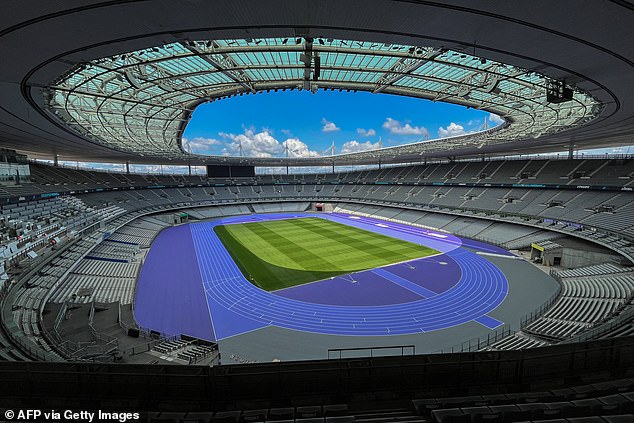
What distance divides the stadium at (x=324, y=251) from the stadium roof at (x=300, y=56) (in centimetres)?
8

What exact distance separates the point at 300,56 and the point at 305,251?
23.4 meters

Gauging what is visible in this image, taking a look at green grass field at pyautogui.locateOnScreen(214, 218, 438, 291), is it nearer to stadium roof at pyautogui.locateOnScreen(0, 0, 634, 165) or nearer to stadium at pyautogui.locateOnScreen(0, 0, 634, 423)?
stadium at pyautogui.locateOnScreen(0, 0, 634, 423)

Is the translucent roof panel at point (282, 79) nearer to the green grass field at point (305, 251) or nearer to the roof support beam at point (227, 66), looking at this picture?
the roof support beam at point (227, 66)

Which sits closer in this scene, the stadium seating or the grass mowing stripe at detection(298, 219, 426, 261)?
the stadium seating

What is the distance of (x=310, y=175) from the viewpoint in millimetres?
78875

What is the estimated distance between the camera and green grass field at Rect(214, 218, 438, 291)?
958 inches

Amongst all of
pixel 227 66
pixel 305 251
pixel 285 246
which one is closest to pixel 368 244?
pixel 305 251

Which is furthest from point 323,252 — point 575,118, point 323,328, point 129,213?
point 129,213

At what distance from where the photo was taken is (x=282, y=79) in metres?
14.0

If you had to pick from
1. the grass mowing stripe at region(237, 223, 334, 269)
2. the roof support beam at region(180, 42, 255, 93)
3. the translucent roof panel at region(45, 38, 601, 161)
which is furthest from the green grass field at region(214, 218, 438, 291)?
the translucent roof panel at region(45, 38, 601, 161)

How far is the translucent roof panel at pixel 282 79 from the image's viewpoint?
10.2 meters

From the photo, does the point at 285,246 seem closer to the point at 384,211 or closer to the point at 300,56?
the point at 300,56

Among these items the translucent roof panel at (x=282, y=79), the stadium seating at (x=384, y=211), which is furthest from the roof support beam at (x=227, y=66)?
the stadium seating at (x=384, y=211)

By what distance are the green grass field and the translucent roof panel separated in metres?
14.2
